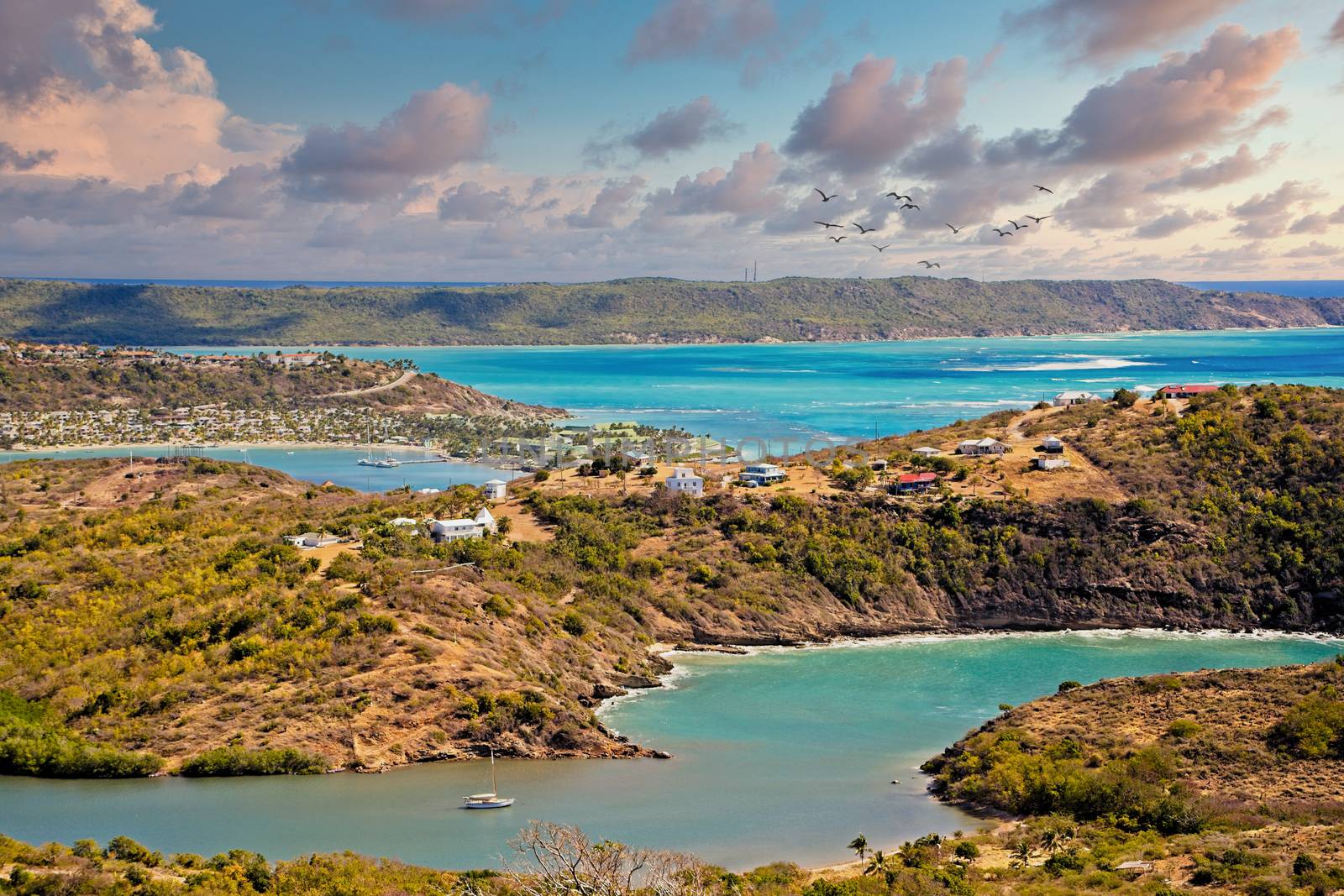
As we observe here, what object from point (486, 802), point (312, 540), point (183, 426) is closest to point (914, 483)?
point (312, 540)

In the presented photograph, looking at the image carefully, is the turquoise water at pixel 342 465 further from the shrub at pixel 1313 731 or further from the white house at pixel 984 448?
the shrub at pixel 1313 731

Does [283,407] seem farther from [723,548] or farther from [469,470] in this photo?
[723,548]

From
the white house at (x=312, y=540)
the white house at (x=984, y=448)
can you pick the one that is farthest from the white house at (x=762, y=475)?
the white house at (x=312, y=540)

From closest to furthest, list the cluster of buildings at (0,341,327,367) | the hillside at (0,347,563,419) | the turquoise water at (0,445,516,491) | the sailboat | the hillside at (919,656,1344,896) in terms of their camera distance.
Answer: the hillside at (919,656,1344,896) < the sailboat < the turquoise water at (0,445,516,491) < the hillside at (0,347,563,419) < the cluster of buildings at (0,341,327,367)

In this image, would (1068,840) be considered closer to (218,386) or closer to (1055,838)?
(1055,838)

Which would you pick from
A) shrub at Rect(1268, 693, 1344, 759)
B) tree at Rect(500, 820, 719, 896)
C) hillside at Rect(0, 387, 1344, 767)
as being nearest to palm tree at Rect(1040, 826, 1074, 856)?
shrub at Rect(1268, 693, 1344, 759)

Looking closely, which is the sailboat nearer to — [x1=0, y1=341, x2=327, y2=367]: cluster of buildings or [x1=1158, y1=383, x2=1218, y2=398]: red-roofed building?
[x1=1158, y1=383, x2=1218, y2=398]: red-roofed building

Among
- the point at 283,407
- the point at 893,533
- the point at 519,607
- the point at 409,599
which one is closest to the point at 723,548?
the point at 893,533

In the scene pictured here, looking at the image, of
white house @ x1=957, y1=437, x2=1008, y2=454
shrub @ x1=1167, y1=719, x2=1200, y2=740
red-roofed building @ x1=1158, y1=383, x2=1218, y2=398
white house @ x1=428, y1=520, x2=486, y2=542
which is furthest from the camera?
red-roofed building @ x1=1158, y1=383, x2=1218, y2=398
